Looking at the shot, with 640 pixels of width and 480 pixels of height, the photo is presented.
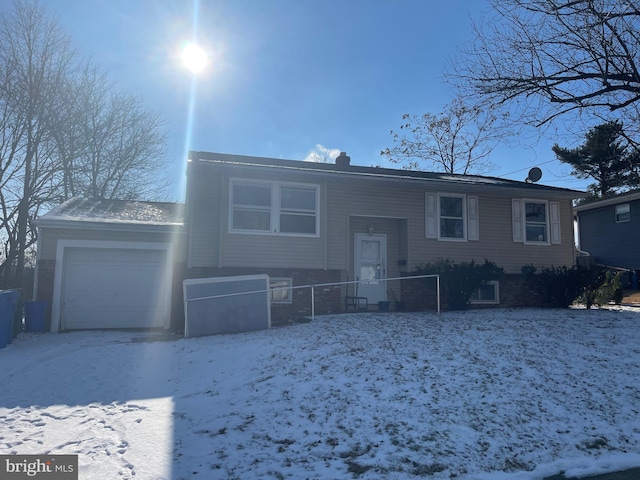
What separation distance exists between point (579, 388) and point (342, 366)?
305cm

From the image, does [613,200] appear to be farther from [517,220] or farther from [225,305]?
[225,305]

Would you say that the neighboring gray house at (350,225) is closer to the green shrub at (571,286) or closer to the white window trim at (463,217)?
the white window trim at (463,217)

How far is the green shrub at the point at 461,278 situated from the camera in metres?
12.8

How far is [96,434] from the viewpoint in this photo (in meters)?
5.14

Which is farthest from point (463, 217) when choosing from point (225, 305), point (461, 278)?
point (225, 305)

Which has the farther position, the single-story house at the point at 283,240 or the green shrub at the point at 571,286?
the green shrub at the point at 571,286

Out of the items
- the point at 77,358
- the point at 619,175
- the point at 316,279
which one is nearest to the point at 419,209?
the point at 316,279

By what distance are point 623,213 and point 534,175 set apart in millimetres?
10489

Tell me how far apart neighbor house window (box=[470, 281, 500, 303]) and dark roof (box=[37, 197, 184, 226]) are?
9.07 meters

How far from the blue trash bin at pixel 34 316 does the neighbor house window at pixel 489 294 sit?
1173cm

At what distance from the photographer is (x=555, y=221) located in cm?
1521

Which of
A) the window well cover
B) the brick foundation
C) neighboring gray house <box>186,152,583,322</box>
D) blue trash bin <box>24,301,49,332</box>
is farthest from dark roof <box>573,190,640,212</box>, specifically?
blue trash bin <box>24,301,49,332</box>

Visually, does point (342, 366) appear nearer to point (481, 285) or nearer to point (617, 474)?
point (617, 474)

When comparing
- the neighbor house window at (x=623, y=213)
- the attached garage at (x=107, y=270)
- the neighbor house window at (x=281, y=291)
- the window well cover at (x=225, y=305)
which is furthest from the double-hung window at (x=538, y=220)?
the neighbor house window at (x=623, y=213)
